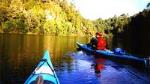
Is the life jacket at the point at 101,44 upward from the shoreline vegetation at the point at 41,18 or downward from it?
downward

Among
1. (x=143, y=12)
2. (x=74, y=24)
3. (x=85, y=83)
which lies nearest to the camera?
(x=85, y=83)

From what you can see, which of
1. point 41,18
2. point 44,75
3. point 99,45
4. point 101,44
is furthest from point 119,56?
point 41,18

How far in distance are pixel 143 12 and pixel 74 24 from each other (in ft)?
204

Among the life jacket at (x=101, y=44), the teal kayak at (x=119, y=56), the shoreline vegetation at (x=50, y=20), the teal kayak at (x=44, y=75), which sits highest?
the shoreline vegetation at (x=50, y=20)

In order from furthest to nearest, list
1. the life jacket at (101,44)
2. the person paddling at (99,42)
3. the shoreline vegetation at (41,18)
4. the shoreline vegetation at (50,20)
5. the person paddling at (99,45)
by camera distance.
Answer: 1. the shoreline vegetation at (41,18)
2. the shoreline vegetation at (50,20)
3. the life jacket at (101,44)
4. the person paddling at (99,42)
5. the person paddling at (99,45)

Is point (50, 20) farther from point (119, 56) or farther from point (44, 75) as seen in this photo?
point (44, 75)

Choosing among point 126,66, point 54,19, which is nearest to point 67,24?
point 54,19

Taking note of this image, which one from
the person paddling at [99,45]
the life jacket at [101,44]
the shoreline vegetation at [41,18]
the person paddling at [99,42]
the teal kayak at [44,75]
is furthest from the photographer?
the shoreline vegetation at [41,18]

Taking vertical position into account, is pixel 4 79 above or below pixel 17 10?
below

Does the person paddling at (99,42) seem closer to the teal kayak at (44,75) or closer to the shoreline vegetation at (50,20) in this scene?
the teal kayak at (44,75)

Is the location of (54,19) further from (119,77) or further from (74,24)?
(119,77)

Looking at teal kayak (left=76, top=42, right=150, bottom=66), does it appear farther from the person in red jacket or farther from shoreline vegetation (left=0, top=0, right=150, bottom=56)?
shoreline vegetation (left=0, top=0, right=150, bottom=56)

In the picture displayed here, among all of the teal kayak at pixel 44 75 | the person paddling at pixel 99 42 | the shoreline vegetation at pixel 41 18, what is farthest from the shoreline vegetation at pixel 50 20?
the teal kayak at pixel 44 75

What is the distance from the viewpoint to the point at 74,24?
468 ft
